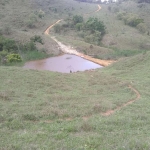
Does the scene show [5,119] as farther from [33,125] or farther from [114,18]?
[114,18]

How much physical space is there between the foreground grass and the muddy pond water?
8517mm

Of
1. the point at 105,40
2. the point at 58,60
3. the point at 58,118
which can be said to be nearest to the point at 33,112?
the point at 58,118

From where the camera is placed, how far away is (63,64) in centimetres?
2489

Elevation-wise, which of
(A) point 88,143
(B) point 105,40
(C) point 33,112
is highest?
(A) point 88,143

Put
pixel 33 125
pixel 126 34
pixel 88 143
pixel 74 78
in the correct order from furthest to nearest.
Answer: pixel 126 34
pixel 74 78
pixel 33 125
pixel 88 143

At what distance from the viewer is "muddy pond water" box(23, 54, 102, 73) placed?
23312 millimetres

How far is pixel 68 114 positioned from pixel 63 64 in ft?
55.6

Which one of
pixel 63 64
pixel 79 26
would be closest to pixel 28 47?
pixel 63 64

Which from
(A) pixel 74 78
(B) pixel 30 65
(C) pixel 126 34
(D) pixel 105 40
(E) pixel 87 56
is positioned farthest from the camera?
(C) pixel 126 34

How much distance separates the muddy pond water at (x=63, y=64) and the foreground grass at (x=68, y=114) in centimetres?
852

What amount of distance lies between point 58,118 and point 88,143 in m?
2.44

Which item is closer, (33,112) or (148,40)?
(33,112)

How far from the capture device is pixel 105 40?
36062 mm

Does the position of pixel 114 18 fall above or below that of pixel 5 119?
below
